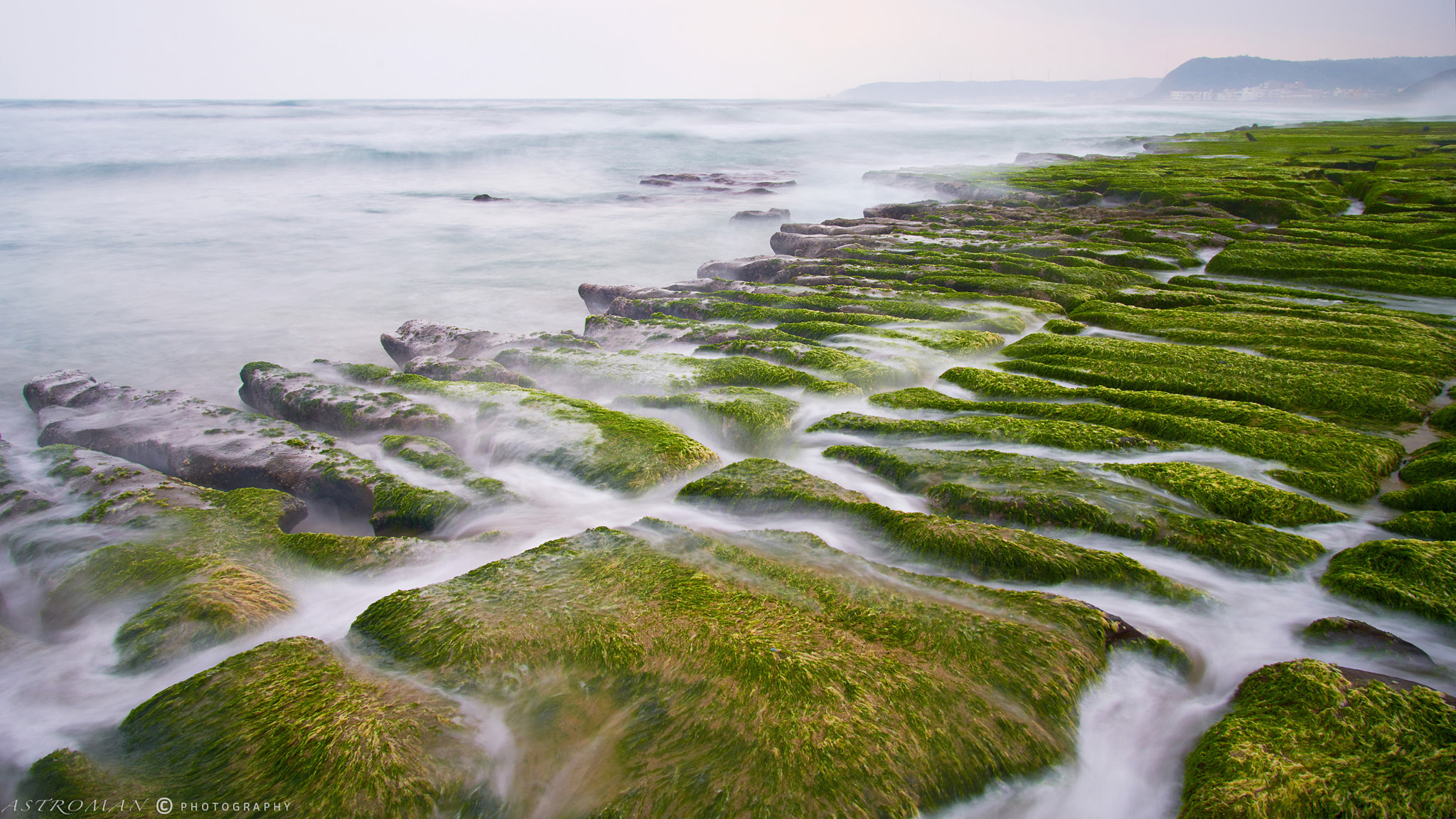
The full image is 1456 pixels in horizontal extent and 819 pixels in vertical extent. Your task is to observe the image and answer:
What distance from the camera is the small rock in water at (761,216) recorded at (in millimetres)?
20828

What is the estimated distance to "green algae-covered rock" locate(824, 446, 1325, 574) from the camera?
12.5ft

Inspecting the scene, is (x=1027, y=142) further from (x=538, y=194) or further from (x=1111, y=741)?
(x=1111, y=741)

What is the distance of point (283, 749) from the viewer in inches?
105

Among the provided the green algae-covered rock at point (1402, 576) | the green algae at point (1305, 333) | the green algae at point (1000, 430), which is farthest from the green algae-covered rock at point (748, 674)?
the green algae at point (1305, 333)

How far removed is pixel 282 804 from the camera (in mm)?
2508

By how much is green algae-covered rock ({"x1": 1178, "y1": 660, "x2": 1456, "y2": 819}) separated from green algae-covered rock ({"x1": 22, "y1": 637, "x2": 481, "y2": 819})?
2.81m

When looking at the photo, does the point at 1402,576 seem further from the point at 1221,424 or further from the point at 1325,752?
the point at 1221,424

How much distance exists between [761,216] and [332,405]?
16.2m

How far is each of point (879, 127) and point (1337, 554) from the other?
67494mm

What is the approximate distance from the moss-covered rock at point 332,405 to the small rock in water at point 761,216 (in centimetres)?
1526

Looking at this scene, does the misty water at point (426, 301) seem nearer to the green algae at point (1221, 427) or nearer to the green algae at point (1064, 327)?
the green algae at point (1221, 427)

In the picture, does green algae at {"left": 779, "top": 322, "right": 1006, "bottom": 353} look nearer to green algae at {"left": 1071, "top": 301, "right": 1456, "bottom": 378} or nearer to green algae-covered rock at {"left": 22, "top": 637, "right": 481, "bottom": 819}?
green algae at {"left": 1071, "top": 301, "right": 1456, "bottom": 378}

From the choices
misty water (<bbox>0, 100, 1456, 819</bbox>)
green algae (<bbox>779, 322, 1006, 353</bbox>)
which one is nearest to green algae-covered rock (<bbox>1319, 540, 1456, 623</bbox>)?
misty water (<bbox>0, 100, 1456, 819</bbox>)

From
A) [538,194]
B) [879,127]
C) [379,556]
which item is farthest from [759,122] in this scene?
[379,556]
